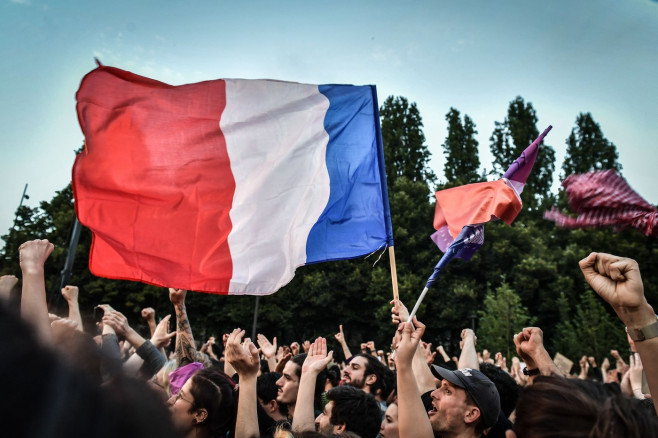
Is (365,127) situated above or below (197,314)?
above

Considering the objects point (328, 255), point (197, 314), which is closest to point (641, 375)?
point (328, 255)

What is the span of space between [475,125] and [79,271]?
3184 cm

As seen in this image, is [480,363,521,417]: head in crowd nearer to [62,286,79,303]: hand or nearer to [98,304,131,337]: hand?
[98,304,131,337]: hand

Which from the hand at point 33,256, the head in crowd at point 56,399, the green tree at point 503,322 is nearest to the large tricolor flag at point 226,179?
the hand at point 33,256

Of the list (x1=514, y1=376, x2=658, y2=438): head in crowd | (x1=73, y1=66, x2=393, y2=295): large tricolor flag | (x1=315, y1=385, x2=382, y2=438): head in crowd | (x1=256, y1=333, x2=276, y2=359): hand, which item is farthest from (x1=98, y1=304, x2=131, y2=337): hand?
(x1=514, y1=376, x2=658, y2=438): head in crowd

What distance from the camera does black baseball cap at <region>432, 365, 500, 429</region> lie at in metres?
3.19

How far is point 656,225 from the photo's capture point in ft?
7.50

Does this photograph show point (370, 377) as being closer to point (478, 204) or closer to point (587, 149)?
point (478, 204)

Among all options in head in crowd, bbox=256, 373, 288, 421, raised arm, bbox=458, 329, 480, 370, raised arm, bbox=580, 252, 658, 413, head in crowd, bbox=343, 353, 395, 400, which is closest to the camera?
raised arm, bbox=580, 252, 658, 413

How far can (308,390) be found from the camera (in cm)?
381

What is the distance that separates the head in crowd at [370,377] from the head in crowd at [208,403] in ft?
7.55

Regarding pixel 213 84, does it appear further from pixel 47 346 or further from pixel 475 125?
pixel 475 125

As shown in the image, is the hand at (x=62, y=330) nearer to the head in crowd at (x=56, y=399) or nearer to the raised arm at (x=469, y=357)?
the head in crowd at (x=56, y=399)

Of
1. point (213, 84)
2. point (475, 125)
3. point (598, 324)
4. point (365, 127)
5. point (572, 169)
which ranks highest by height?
point (475, 125)
